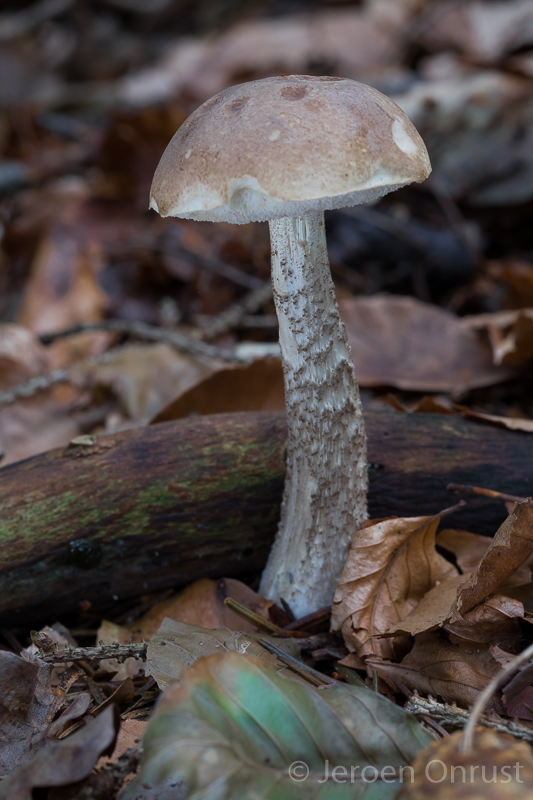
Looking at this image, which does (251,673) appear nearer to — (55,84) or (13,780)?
(13,780)

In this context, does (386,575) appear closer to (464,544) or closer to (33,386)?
(464,544)

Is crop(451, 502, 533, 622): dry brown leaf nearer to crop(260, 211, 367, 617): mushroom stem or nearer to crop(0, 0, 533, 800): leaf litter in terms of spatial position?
crop(0, 0, 533, 800): leaf litter

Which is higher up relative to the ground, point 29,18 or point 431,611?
point 29,18

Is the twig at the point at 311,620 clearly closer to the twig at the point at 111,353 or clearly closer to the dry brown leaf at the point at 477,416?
the dry brown leaf at the point at 477,416

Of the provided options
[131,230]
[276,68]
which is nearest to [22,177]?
[131,230]

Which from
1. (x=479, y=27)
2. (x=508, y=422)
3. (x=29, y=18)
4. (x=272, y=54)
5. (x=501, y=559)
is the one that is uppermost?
(x=29, y=18)

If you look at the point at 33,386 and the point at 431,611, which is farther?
the point at 33,386

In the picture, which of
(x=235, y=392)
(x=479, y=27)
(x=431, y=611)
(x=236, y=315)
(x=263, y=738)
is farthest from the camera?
(x=479, y=27)

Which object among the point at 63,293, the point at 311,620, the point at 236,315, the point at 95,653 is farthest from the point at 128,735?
the point at 63,293

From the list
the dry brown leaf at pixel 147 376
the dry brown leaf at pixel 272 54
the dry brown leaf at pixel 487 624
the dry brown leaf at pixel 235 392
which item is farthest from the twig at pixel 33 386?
the dry brown leaf at pixel 272 54
